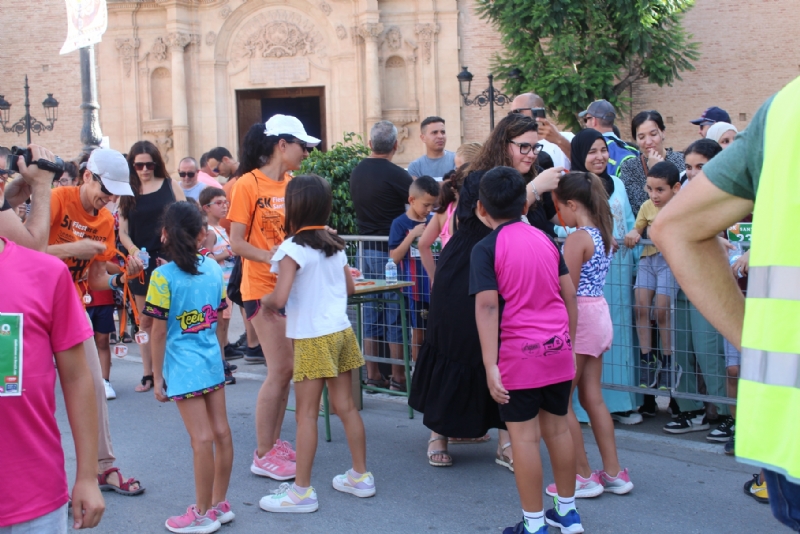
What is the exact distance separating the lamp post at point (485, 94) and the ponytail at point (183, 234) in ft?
51.6

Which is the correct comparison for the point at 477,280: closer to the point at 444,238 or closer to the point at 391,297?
the point at 444,238

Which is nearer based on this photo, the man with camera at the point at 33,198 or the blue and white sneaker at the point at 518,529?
the man with camera at the point at 33,198

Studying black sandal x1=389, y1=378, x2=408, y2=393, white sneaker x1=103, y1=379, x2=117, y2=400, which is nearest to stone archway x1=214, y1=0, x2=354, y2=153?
white sneaker x1=103, y1=379, x2=117, y2=400

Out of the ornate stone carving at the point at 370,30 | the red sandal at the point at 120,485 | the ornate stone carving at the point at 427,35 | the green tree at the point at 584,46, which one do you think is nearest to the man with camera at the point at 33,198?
the red sandal at the point at 120,485

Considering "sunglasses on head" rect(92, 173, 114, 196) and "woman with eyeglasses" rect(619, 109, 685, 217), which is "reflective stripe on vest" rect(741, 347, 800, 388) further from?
"woman with eyeglasses" rect(619, 109, 685, 217)

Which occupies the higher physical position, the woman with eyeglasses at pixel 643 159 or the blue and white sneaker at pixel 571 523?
the woman with eyeglasses at pixel 643 159

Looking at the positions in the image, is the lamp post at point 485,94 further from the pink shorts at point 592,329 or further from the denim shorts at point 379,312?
the pink shorts at point 592,329

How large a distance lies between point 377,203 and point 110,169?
2.94 m

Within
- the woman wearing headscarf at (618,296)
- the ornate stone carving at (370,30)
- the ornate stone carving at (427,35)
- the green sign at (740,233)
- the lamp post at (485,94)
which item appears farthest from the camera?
the ornate stone carving at (427,35)

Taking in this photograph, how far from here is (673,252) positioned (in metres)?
1.94

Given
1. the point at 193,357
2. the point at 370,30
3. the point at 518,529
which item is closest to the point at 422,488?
the point at 518,529

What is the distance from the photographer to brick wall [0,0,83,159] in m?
24.4

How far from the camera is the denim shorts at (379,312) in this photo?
23.1ft

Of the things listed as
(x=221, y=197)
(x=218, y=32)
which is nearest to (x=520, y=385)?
(x=221, y=197)
